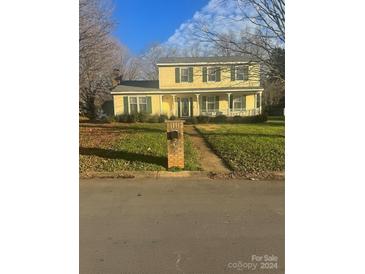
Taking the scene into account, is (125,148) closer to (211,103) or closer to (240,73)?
(211,103)

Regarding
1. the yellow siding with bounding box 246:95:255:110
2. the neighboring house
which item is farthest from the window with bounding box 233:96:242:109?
the yellow siding with bounding box 246:95:255:110

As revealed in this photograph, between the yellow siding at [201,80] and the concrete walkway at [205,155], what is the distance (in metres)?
0.90

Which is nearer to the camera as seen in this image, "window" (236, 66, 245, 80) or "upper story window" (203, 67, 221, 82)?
"upper story window" (203, 67, 221, 82)

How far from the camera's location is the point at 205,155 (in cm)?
677

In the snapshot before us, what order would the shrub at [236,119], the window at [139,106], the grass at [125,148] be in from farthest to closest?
the shrub at [236,119], the grass at [125,148], the window at [139,106]

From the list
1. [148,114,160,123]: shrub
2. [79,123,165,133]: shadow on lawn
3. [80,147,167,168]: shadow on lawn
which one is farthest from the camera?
[80,147,167,168]: shadow on lawn

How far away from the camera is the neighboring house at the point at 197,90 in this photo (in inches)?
152

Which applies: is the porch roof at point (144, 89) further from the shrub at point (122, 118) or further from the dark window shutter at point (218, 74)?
the shrub at point (122, 118)

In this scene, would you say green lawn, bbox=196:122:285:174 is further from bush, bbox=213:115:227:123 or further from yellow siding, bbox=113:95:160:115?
yellow siding, bbox=113:95:160:115

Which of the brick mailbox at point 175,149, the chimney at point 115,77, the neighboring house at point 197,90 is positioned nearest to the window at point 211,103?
the neighboring house at point 197,90

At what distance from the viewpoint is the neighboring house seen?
3.86 m

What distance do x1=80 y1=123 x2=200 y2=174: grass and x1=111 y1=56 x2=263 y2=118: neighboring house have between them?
1.46 ft

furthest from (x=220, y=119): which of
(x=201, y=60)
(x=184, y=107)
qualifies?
(x=201, y=60)

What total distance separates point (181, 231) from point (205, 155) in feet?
12.4
